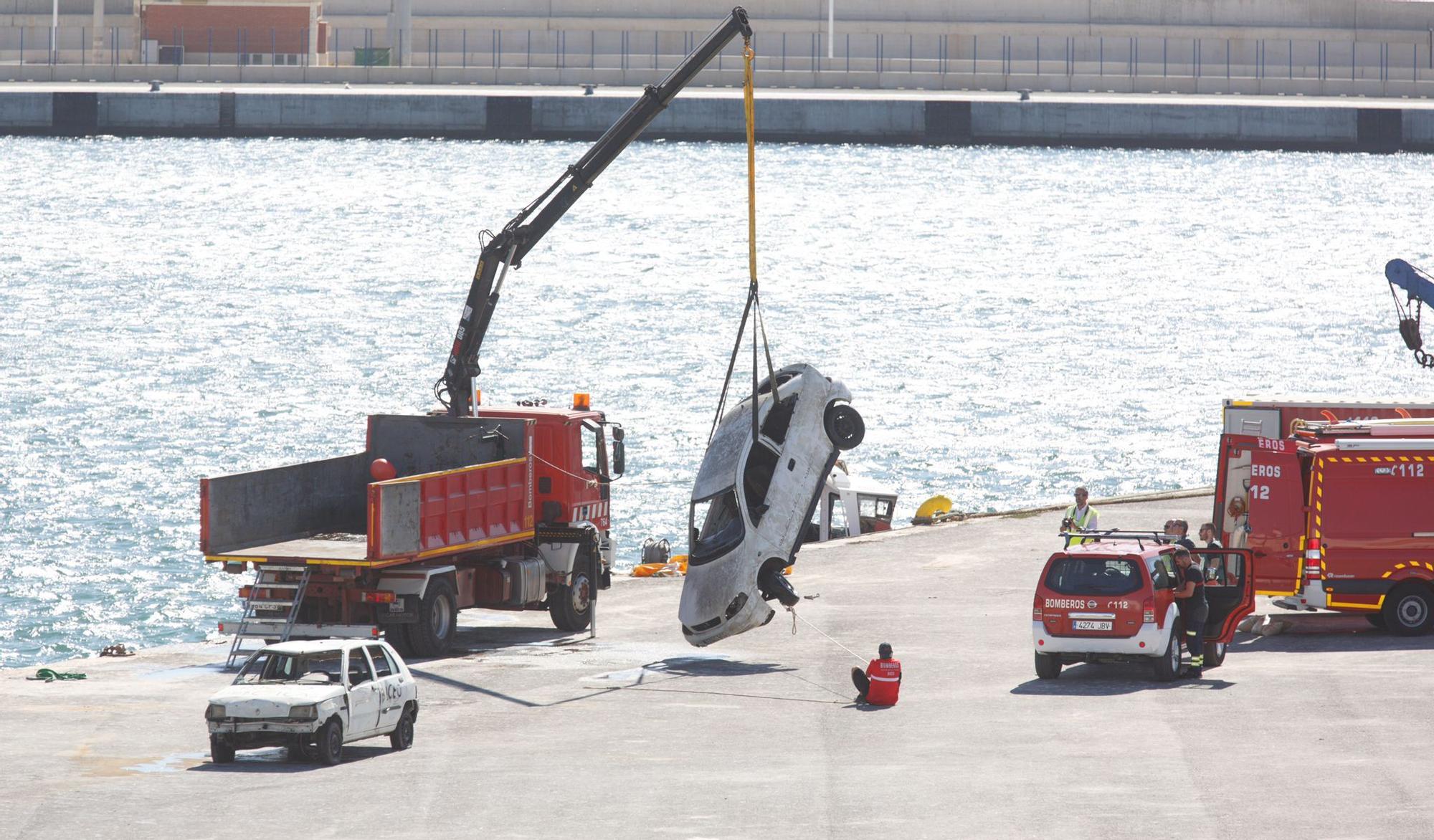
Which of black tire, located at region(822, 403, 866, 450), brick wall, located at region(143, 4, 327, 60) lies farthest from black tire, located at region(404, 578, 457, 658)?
brick wall, located at region(143, 4, 327, 60)

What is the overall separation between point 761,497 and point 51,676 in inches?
367

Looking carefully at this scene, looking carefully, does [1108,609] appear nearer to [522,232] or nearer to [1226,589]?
[1226,589]

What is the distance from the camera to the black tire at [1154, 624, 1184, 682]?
24688 mm

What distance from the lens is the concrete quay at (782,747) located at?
707 inches

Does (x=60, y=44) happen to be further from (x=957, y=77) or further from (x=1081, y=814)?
(x=1081, y=814)

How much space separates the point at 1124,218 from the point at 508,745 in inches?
4721

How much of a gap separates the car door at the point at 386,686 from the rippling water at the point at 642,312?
19.0 meters

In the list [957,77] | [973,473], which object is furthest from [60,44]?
[973,473]

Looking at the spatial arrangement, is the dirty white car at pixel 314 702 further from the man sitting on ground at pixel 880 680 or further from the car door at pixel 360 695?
the man sitting on ground at pixel 880 680

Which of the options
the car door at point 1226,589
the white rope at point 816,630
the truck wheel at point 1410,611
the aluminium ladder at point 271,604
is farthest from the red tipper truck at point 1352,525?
the aluminium ladder at point 271,604

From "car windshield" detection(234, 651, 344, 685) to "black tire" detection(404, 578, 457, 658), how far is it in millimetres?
6518

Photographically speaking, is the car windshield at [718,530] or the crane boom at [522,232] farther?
the crane boom at [522,232]

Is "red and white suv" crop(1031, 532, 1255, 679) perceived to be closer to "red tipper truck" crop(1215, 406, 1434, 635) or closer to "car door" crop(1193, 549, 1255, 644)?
"car door" crop(1193, 549, 1255, 644)

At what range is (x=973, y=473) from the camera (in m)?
64.9
